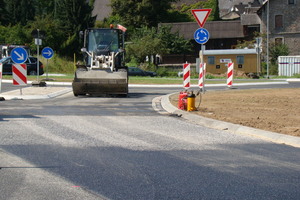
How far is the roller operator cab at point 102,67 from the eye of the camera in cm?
2027

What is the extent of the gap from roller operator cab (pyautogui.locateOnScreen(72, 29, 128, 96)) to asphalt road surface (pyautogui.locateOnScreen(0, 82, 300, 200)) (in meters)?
8.41

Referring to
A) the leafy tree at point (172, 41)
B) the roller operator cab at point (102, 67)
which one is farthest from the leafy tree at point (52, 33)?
the roller operator cab at point (102, 67)

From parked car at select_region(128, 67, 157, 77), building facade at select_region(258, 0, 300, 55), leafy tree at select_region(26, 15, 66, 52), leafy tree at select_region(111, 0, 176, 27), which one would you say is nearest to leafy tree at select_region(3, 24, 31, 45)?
leafy tree at select_region(26, 15, 66, 52)

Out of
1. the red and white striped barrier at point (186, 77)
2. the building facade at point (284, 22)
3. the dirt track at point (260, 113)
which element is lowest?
the dirt track at point (260, 113)

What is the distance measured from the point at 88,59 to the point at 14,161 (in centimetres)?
1570

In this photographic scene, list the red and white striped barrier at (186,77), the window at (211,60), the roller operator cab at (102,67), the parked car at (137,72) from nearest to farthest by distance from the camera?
the red and white striped barrier at (186,77), the roller operator cab at (102,67), the parked car at (137,72), the window at (211,60)

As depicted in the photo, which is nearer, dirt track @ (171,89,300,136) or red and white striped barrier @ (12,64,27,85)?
dirt track @ (171,89,300,136)

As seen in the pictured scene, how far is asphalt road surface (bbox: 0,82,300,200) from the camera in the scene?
220 inches

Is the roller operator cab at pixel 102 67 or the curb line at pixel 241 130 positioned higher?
the roller operator cab at pixel 102 67

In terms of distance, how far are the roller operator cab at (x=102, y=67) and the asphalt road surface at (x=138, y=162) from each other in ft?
27.6

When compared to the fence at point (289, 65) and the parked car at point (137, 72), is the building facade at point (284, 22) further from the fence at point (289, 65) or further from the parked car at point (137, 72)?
the parked car at point (137, 72)

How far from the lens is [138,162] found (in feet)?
23.5

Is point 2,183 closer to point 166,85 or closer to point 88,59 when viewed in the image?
point 88,59

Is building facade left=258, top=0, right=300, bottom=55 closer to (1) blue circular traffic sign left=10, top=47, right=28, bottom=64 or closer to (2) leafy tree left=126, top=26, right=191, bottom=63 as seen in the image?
(2) leafy tree left=126, top=26, right=191, bottom=63
